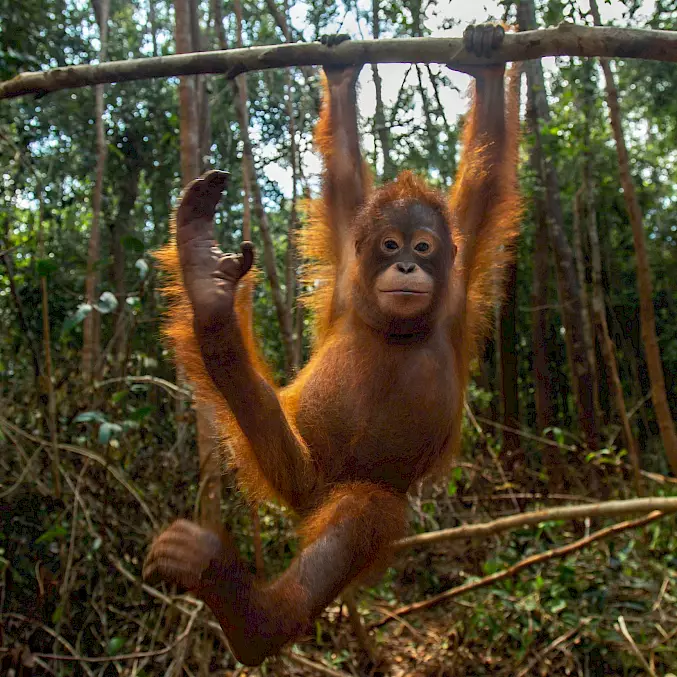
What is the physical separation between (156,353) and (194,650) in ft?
13.7

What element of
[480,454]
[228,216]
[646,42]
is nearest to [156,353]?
[228,216]

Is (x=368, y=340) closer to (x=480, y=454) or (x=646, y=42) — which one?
(x=646, y=42)

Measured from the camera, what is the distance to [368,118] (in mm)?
7816

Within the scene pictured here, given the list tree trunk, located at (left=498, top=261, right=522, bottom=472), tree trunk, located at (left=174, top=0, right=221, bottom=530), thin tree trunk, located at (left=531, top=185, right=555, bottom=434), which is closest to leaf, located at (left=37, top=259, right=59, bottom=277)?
tree trunk, located at (left=174, top=0, right=221, bottom=530)

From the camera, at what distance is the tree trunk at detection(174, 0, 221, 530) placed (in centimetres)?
454

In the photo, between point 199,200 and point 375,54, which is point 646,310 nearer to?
point 375,54

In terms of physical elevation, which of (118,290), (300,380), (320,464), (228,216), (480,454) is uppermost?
(228,216)

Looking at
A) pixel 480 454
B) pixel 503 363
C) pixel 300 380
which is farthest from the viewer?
pixel 503 363

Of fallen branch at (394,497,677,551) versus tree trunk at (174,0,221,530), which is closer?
fallen branch at (394,497,677,551)

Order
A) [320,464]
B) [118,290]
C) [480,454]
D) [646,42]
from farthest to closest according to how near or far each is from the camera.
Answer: [118,290] → [480,454] → [320,464] → [646,42]

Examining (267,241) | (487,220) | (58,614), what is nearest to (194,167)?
(267,241)

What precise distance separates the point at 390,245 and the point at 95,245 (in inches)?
244

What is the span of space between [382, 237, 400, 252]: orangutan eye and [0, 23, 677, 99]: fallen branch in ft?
2.23

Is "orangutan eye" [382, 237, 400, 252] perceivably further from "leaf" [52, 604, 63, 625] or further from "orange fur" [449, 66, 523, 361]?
"leaf" [52, 604, 63, 625]
